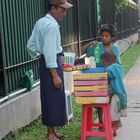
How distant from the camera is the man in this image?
5406 millimetres

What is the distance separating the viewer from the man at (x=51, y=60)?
5.41 metres

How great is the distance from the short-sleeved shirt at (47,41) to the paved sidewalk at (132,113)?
156cm

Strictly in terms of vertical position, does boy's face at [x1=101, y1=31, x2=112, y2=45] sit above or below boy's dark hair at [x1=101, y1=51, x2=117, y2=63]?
above

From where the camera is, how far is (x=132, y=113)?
7.80 m

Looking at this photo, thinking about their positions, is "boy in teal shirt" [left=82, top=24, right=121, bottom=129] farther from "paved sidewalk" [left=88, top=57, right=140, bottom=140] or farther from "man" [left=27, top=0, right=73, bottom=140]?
"paved sidewalk" [left=88, top=57, right=140, bottom=140]

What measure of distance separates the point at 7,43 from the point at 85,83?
1379 millimetres

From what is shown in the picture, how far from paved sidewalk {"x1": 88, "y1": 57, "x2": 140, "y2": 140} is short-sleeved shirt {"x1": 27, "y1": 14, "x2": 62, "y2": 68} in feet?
5.13

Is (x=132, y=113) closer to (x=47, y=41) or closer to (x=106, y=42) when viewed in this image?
(x=106, y=42)

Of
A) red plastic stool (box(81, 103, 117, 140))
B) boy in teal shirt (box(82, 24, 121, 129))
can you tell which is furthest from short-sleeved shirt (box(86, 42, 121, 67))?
red plastic stool (box(81, 103, 117, 140))

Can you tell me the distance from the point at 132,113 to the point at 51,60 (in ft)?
9.42

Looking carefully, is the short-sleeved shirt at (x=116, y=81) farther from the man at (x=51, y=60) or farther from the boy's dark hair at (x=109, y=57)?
the man at (x=51, y=60)

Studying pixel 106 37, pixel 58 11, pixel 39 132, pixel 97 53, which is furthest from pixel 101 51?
pixel 39 132

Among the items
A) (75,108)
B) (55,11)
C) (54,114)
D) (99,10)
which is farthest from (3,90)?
(99,10)

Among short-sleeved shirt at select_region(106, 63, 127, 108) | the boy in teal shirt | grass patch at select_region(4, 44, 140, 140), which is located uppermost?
the boy in teal shirt
